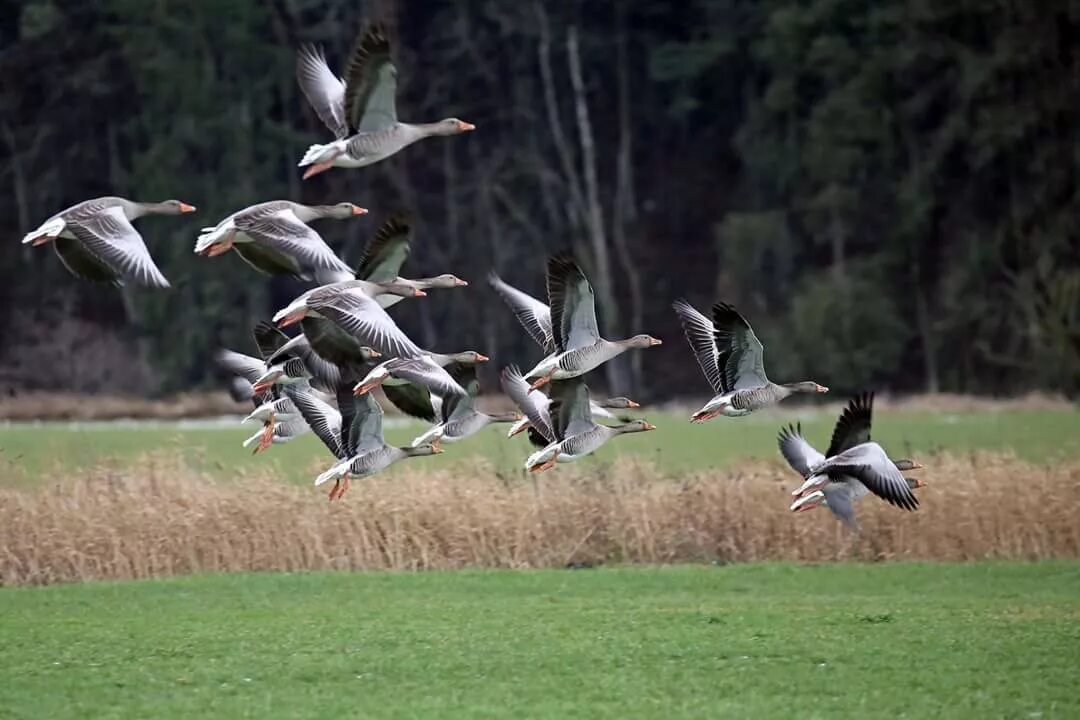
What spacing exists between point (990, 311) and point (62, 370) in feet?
92.8

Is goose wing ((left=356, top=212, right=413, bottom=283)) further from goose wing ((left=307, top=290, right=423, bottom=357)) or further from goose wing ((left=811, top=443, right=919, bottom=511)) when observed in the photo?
goose wing ((left=811, top=443, right=919, bottom=511))

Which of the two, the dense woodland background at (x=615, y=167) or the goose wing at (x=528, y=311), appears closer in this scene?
the goose wing at (x=528, y=311)

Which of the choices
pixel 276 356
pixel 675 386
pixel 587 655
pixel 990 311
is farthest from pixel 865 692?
pixel 675 386

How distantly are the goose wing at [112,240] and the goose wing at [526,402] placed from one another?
3346mm

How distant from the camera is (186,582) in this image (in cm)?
1938

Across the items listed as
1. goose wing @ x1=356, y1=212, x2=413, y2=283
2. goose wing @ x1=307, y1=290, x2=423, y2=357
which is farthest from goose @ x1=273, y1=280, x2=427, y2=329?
goose wing @ x1=356, y1=212, x2=413, y2=283

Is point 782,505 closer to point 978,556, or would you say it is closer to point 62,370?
point 978,556

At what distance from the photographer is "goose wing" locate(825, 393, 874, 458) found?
14.1 m

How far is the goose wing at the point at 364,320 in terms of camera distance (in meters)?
12.9

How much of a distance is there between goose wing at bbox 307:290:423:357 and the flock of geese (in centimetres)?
1

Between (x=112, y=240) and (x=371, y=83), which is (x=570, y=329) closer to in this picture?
(x=371, y=83)

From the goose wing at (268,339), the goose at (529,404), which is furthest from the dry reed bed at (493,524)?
the goose wing at (268,339)

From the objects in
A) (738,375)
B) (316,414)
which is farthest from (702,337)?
(316,414)

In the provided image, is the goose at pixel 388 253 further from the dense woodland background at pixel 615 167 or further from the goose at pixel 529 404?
the dense woodland background at pixel 615 167
